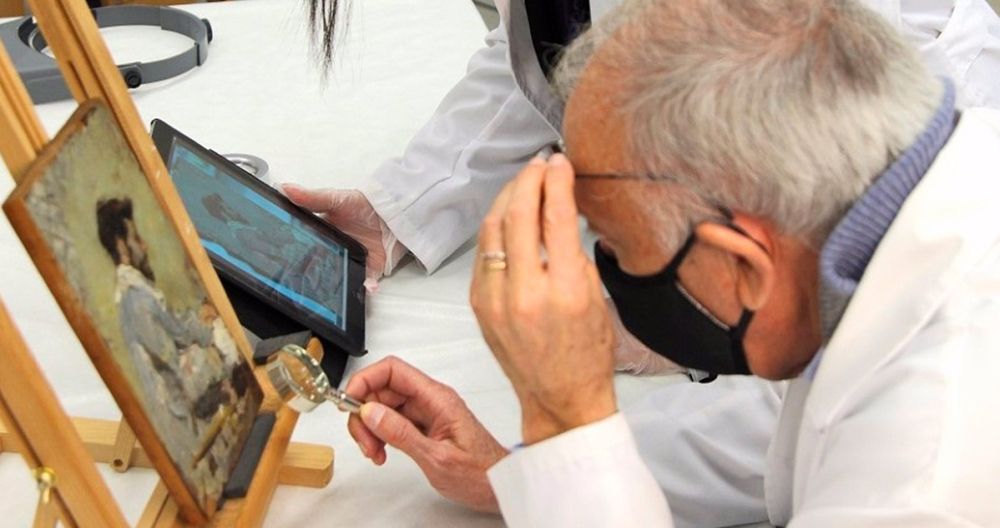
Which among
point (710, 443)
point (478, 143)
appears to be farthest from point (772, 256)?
point (478, 143)

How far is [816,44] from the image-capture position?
68 cm

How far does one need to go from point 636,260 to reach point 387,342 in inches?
17.9

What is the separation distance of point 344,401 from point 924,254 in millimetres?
487

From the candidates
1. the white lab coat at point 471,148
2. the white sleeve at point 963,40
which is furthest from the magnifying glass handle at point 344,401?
the white sleeve at point 963,40

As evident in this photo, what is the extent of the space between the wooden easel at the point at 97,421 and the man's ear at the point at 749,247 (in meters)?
0.43

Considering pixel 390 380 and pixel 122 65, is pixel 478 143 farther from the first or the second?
pixel 122 65

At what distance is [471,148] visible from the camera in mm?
1353

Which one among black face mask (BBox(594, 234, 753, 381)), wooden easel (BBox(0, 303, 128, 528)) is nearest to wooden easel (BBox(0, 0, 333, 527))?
wooden easel (BBox(0, 303, 128, 528))

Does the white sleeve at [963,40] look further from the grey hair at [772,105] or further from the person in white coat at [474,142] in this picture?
the grey hair at [772,105]

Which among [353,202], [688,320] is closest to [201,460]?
[688,320]

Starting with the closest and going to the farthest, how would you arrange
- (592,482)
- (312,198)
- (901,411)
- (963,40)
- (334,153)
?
(901,411), (592,482), (963,40), (312,198), (334,153)

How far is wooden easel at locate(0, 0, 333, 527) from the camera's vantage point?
71cm

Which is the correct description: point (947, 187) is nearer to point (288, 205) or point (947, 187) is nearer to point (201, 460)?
point (201, 460)

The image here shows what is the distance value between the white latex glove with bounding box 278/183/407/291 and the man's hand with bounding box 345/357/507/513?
0.31 meters
